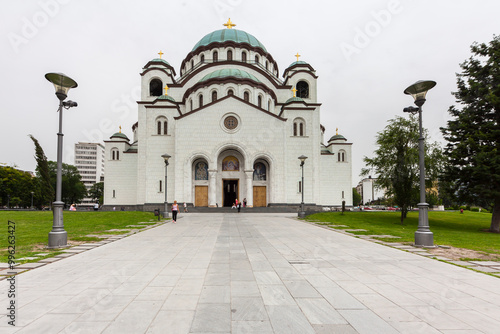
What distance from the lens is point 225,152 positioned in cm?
3741

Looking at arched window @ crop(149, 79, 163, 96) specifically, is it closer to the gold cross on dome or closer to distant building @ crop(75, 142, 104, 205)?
the gold cross on dome

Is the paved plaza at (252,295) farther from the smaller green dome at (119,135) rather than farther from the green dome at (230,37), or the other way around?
the green dome at (230,37)

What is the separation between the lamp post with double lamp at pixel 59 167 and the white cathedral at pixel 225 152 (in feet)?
82.9

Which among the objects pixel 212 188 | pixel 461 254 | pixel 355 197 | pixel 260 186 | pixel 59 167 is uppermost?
pixel 59 167

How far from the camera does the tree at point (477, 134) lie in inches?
738

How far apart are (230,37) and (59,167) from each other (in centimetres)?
4014

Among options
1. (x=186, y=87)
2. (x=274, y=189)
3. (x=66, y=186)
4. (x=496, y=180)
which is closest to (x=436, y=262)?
(x=496, y=180)

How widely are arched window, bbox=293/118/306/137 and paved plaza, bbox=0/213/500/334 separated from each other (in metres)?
31.0

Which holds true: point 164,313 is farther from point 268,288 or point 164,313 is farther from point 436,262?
point 436,262

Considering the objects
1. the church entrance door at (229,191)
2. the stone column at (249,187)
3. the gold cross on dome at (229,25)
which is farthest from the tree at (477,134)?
the gold cross on dome at (229,25)

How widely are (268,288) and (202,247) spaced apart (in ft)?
15.1

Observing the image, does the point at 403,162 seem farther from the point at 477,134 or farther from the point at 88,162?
the point at 88,162

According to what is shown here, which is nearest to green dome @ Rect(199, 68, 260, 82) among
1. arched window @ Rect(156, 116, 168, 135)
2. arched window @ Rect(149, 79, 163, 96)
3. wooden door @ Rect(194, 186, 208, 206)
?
arched window @ Rect(156, 116, 168, 135)

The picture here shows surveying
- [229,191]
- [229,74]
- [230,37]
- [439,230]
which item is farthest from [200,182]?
[439,230]
